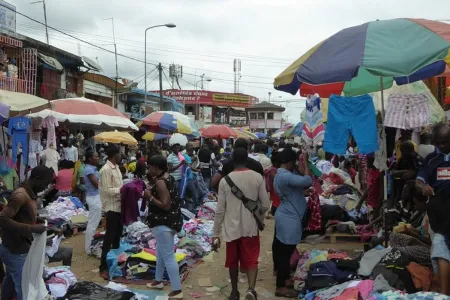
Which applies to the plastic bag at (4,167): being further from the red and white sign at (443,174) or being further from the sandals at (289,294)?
the red and white sign at (443,174)

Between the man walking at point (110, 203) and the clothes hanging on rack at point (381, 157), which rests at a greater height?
the clothes hanging on rack at point (381, 157)

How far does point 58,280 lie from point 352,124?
182 inches

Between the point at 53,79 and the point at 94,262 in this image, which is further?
the point at 53,79

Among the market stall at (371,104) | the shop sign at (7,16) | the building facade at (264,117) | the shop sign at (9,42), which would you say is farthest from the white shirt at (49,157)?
the building facade at (264,117)

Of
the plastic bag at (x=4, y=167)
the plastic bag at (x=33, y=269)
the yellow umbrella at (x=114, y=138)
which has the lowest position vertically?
the plastic bag at (x=33, y=269)

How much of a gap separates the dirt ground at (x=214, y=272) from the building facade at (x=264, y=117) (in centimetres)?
5002

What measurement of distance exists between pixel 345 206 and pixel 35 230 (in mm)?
5872

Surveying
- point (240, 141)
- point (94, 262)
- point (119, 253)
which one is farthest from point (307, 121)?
point (94, 262)

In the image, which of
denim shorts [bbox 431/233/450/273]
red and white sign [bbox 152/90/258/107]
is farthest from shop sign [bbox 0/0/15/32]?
red and white sign [bbox 152/90/258/107]

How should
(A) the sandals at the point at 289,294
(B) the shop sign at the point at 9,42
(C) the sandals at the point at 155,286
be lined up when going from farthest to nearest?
(B) the shop sign at the point at 9,42 < (C) the sandals at the point at 155,286 < (A) the sandals at the point at 289,294

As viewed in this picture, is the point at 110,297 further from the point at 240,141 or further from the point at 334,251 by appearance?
the point at 334,251

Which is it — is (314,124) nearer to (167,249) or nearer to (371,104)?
(371,104)

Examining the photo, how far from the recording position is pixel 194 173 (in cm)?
1080

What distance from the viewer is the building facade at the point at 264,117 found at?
57.5 m
